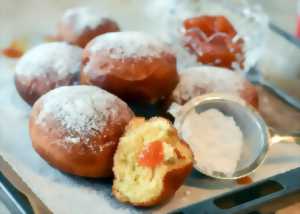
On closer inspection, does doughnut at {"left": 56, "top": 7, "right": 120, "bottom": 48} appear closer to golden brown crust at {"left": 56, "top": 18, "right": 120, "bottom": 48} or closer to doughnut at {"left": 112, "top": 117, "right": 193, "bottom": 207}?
golden brown crust at {"left": 56, "top": 18, "right": 120, "bottom": 48}

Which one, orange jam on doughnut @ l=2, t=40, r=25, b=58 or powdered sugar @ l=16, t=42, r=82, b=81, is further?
orange jam on doughnut @ l=2, t=40, r=25, b=58

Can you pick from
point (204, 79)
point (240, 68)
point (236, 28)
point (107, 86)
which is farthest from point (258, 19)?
point (107, 86)

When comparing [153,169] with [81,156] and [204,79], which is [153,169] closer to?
[81,156]

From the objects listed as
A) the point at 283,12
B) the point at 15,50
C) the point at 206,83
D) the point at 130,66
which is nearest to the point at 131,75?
the point at 130,66

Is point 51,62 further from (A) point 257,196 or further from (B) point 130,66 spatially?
(A) point 257,196

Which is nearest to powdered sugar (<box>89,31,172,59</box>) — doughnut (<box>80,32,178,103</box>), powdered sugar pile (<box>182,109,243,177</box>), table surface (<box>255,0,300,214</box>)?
doughnut (<box>80,32,178,103</box>)
